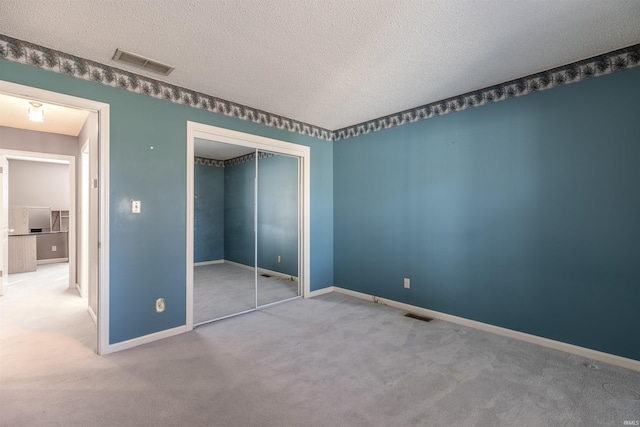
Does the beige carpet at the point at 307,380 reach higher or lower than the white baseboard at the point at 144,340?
lower

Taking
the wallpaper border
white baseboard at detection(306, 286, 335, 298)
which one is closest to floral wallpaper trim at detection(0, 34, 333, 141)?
the wallpaper border

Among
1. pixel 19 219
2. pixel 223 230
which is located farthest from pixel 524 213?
pixel 19 219

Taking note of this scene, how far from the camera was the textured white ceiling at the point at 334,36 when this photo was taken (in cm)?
190

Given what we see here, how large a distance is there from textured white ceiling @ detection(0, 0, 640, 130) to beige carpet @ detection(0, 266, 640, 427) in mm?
2573

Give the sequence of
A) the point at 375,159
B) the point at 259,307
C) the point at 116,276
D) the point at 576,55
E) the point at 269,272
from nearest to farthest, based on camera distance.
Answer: the point at 576,55
the point at 116,276
the point at 259,307
the point at 375,159
the point at 269,272

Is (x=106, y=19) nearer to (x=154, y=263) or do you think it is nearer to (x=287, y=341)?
(x=154, y=263)

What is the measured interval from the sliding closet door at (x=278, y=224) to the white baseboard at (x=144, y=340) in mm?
1349

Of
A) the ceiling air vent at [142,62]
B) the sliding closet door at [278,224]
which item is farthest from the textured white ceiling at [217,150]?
the ceiling air vent at [142,62]

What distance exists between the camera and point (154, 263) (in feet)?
9.62

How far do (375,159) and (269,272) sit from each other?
100 inches

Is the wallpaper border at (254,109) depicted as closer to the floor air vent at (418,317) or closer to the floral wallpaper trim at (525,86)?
the floral wallpaper trim at (525,86)

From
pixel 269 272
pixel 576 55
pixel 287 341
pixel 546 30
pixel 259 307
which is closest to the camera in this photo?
pixel 546 30

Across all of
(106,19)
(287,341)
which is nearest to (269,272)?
(287,341)

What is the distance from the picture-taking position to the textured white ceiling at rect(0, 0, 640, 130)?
1904mm
